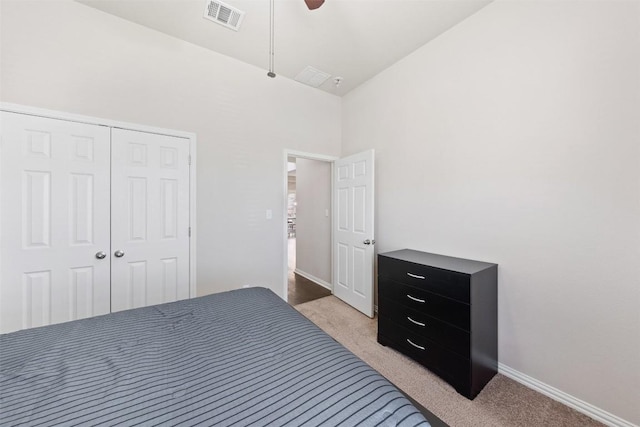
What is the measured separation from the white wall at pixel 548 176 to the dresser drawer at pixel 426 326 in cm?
51

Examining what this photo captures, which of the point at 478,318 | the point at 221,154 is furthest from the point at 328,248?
the point at 478,318

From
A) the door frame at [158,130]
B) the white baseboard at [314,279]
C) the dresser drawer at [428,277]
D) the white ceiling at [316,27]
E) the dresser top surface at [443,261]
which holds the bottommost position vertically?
the white baseboard at [314,279]

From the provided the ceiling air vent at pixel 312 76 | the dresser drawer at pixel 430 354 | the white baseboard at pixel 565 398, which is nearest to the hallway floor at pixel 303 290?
the dresser drawer at pixel 430 354

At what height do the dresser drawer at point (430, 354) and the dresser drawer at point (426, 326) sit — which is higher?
the dresser drawer at point (426, 326)

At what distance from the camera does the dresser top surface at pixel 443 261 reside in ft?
5.86

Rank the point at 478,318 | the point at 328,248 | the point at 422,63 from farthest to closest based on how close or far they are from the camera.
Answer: the point at 328,248 → the point at 422,63 → the point at 478,318

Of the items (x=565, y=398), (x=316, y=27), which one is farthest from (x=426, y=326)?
(x=316, y=27)

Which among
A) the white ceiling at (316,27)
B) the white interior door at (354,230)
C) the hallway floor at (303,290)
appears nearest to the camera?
the white ceiling at (316,27)

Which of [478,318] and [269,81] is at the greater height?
[269,81]

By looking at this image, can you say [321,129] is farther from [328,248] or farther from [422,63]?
[328,248]

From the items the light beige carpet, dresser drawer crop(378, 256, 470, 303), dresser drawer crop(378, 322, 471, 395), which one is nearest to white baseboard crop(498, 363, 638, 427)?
the light beige carpet

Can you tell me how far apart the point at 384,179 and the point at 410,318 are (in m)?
1.56

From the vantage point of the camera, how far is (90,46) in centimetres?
202

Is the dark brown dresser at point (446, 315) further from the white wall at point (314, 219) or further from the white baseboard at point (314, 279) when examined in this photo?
the white wall at point (314, 219)
